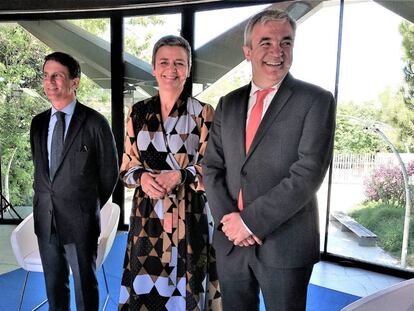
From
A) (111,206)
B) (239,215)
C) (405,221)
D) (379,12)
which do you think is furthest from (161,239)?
(379,12)

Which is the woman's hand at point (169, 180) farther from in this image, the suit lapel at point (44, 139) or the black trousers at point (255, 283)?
the suit lapel at point (44, 139)

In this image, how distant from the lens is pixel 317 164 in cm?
140

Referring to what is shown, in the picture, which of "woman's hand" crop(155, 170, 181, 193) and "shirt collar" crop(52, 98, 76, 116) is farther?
"shirt collar" crop(52, 98, 76, 116)

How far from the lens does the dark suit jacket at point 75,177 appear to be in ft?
6.74

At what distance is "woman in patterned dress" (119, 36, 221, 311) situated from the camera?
1848 mm

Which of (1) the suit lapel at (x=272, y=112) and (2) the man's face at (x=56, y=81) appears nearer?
(1) the suit lapel at (x=272, y=112)

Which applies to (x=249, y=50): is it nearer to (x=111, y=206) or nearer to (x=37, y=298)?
(x=111, y=206)

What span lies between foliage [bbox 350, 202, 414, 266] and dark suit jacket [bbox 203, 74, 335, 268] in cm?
287

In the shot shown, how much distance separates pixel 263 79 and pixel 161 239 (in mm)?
907

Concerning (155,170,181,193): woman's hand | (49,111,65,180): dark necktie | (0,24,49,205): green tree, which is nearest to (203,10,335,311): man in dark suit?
(155,170,181,193): woman's hand

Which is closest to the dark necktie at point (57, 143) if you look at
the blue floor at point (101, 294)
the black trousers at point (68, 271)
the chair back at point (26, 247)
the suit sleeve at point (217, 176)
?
the black trousers at point (68, 271)

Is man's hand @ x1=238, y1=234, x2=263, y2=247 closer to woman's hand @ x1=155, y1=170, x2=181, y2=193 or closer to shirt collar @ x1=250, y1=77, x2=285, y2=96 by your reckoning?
woman's hand @ x1=155, y1=170, x2=181, y2=193

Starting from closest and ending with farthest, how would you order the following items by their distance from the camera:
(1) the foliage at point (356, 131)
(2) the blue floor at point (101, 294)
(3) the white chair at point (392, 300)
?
(3) the white chair at point (392, 300), (2) the blue floor at point (101, 294), (1) the foliage at point (356, 131)

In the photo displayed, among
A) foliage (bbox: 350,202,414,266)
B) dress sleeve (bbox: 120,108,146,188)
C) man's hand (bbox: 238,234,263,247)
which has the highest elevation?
dress sleeve (bbox: 120,108,146,188)
